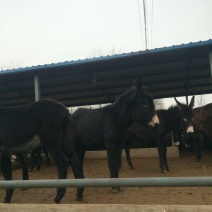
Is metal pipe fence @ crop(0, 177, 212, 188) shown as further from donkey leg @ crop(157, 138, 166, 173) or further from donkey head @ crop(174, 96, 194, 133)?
donkey head @ crop(174, 96, 194, 133)

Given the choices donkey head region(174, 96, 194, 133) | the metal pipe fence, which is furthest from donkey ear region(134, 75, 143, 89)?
the metal pipe fence

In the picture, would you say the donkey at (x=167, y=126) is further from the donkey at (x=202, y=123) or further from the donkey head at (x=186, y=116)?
the donkey at (x=202, y=123)

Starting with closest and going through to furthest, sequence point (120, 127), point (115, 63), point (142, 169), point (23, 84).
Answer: point (120, 127) → point (142, 169) → point (115, 63) → point (23, 84)

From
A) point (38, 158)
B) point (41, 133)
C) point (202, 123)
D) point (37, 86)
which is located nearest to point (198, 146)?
point (202, 123)

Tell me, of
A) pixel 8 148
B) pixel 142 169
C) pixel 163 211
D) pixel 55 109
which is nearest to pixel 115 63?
pixel 142 169

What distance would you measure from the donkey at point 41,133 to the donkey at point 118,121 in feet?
3.58

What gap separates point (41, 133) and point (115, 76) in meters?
6.44

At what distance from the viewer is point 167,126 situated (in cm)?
923

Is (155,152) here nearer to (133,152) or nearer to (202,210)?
(133,152)

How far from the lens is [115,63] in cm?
970

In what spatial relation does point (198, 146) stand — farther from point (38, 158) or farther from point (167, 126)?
point (38, 158)

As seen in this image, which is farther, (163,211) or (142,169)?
(142,169)

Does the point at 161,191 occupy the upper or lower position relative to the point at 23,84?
lower

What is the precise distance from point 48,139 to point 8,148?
2.80ft
